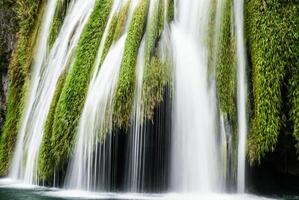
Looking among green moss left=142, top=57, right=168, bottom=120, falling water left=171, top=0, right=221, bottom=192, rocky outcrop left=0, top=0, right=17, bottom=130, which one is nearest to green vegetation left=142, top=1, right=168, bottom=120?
green moss left=142, top=57, right=168, bottom=120

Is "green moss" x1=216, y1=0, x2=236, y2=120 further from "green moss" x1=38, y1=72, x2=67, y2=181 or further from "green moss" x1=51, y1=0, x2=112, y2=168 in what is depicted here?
"green moss" x1=38, y1=72, x2=67, y2=181

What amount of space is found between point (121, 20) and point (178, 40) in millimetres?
1356

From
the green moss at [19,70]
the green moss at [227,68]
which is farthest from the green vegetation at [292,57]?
the green moss at [19,70]

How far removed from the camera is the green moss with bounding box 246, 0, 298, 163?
8781 mm

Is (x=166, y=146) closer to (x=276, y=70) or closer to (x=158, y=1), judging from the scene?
(x=276, y=70)

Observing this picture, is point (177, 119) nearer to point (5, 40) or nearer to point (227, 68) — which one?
point (227, 68)

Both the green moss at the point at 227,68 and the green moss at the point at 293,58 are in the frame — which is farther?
the green moss at the point at 227,68

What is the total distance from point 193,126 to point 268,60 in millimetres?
1619

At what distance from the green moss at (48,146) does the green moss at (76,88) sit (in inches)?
7.4

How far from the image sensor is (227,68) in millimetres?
9398

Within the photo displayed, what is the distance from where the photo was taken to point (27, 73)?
1327 cm

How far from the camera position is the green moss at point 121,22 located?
10.4m

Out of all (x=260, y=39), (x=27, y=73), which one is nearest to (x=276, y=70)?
(x=260, y=39)

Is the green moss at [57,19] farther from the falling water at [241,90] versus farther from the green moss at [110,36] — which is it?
the falling water at [241,90]
